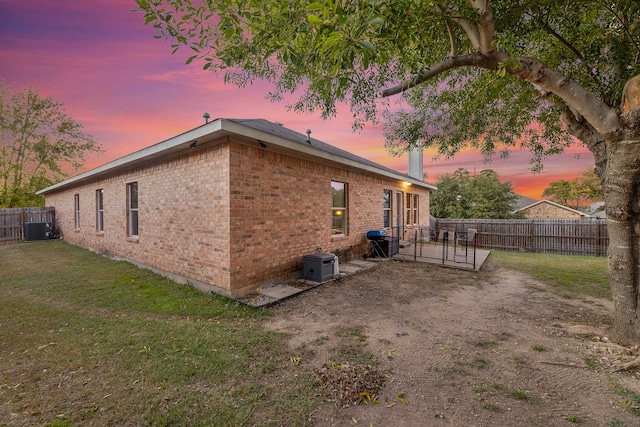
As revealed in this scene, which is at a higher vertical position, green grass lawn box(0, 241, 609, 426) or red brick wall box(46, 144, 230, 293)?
red brick wall box(46, 144, 230, 293)

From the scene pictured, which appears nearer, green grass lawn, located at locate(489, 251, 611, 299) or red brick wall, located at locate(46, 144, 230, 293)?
red brick wall, located at locate(46, 144, 230, 293)

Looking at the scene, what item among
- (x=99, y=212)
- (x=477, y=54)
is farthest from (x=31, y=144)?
(x=477, y=54)

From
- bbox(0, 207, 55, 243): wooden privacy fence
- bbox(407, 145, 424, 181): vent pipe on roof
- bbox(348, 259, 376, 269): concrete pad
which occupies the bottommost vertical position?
bbox(348, 259, 376, 269): concrete pad

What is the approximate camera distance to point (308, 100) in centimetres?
643

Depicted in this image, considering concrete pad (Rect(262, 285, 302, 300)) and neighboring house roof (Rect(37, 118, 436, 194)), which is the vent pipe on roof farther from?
concrete pad (Rect(262, 285, 302, 300))

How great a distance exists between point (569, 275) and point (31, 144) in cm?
3516

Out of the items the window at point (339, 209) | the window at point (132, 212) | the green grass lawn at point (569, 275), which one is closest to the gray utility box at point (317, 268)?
the window at point (339, 209)

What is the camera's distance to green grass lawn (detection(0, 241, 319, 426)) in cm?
223

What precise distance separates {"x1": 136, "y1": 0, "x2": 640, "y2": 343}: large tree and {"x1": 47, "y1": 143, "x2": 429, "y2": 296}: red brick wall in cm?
190

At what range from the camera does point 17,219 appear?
14852mm

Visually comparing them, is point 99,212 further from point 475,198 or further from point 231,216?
point 475,198

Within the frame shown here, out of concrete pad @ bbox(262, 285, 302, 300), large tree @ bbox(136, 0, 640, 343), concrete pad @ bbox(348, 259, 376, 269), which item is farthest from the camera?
concrete pad @ bbox(348, 259, 376, 269)

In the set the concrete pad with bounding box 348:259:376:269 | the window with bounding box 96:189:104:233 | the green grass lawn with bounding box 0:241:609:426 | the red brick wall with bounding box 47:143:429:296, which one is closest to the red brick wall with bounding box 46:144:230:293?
the red brick wall with bounding box 47:143:429:296

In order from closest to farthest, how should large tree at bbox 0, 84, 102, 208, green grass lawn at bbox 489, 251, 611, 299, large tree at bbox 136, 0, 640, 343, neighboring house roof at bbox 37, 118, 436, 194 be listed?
large tree at bbox 136, 0, 640, 343 → neighboring house roof at bbox 37, 118, 436, 194 → green grass lawn at bbox 489, 251, 611, 299 → large tree at bbox 0, 84, 102, 208
